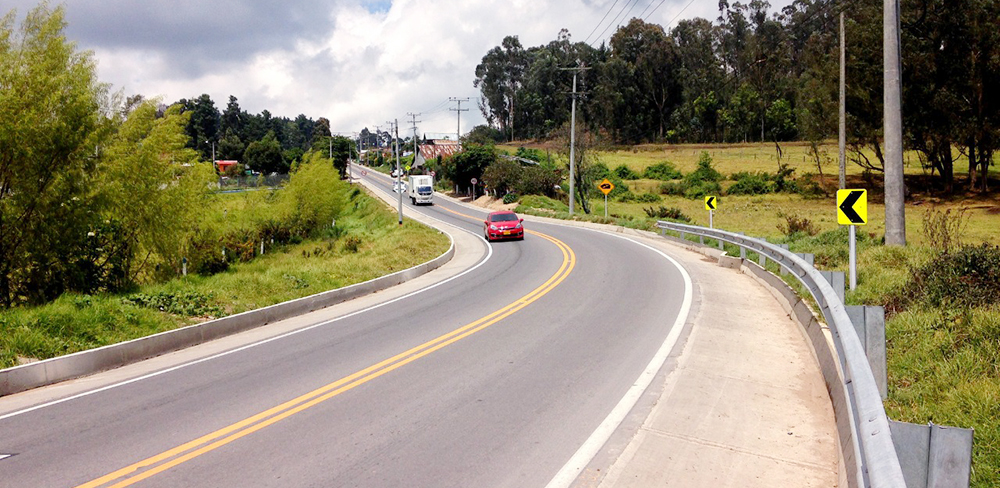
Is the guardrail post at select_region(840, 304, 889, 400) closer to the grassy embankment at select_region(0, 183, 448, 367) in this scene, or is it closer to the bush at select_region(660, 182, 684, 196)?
the grassy embankment at select_region(0, 183, 448, 367)

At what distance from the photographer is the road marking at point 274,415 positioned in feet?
20.1

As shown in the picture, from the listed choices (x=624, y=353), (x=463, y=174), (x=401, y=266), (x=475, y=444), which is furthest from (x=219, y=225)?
(x=463, y=174)

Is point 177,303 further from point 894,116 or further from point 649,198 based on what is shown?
point 649,198

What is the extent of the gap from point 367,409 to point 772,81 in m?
98.4

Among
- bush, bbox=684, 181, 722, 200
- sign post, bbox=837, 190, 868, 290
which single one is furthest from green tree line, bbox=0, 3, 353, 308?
bush, bbox=684, 181, 722, 200

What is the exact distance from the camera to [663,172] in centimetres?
7731

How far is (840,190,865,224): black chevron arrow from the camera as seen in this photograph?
13.1 m

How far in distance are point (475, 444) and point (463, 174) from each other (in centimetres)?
7544

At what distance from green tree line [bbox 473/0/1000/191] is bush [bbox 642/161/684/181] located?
1099 centimetres

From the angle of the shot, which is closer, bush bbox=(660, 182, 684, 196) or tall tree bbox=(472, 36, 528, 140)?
bush bbox=(660, 182, 684, 196)

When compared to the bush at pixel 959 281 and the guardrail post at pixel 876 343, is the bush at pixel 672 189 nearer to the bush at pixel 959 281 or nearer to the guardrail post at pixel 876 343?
the bush at pixel 959 281

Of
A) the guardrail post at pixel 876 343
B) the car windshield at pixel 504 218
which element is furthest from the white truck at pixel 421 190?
the guardrail post at pixel 876 343

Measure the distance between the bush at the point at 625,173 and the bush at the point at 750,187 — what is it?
1355cm

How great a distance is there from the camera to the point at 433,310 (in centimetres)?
1492
